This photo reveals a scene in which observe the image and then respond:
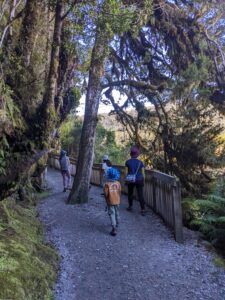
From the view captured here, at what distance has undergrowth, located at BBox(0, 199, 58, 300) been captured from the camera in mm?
4378

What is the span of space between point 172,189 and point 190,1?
8.42 m

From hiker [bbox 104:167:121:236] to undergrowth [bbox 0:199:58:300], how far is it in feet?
5.94

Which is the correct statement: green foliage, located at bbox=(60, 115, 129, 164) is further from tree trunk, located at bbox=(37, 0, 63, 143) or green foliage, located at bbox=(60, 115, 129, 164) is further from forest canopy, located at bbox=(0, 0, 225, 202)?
tree trunk, located at bbox=(37, 0, 63, 143)

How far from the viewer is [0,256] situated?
493 cm

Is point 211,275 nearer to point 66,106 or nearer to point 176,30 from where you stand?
point 66,106

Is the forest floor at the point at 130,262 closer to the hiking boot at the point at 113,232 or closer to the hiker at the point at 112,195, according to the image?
the hiking boot at the point at 113,232

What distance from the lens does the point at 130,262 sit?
647 cm

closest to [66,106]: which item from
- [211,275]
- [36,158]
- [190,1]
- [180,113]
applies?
[36,158]

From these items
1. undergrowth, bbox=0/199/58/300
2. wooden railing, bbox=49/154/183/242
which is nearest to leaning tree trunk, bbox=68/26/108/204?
wooden railing, bbox=49/154/183/242

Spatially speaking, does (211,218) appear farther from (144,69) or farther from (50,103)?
(144,69)

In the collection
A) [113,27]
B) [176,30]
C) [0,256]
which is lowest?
[0,256]

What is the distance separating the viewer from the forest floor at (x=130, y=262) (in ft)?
17.6

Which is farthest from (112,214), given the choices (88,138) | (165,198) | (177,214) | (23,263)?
(88,138)

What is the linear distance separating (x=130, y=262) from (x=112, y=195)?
2050 millimetres
